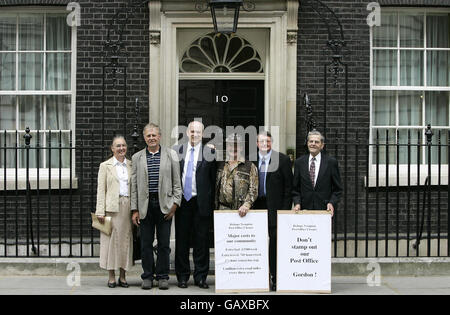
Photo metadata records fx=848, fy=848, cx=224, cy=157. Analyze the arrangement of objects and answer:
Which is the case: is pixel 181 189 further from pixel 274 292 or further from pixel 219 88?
pixel 219 88

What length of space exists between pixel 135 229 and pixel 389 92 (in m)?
4.78

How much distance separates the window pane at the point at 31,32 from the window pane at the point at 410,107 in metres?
5.31

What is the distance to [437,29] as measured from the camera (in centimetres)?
1248

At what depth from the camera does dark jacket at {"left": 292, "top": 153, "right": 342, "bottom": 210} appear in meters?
9.19

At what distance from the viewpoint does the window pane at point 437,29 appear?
40.9ft

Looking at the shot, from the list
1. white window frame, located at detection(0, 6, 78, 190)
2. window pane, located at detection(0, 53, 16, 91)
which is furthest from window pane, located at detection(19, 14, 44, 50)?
window pane, located at detection(0, 53, 16, 91)

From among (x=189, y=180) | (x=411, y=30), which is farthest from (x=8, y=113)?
(x=411, y=30)

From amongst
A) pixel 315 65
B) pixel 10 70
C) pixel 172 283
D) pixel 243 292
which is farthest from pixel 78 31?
pixel 243 292

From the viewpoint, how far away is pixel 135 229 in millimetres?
9641

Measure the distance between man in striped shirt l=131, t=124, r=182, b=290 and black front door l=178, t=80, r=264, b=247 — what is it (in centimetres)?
285

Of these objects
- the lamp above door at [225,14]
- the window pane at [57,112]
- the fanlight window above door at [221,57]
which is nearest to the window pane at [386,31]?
the fanlight window above door at [221,57]

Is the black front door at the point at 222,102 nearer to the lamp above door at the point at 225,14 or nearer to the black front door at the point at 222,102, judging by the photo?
the black front door at the point at 222,102

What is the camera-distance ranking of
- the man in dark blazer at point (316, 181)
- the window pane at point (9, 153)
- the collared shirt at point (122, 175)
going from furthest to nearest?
1. the window pane at point (9, 153)
2. the collared shirt at point (122, 175)
3. the man in dark blazer at point (316, 181)

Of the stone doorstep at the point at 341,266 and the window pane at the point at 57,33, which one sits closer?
the stone doorstep at the point at 341,266
